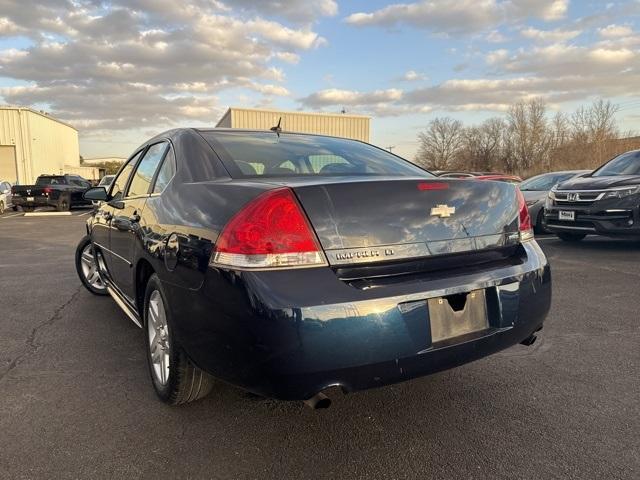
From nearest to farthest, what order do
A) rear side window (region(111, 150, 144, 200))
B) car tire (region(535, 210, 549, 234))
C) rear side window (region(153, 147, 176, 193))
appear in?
1. rear side window (region(153, 147, 176, 193))
2. rear side window (region(111, 150, 144, 200))
3. car tire (region(535, 210, 549, 234))

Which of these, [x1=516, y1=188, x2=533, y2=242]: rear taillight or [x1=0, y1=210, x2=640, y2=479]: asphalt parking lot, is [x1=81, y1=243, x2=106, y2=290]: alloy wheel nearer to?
[x1=0, y1=210, x2=640, y2=479]: asphalt parking lot

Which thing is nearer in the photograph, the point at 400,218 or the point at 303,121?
the point at 400,218

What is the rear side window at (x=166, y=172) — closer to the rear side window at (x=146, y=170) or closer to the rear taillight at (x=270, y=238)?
the rear side window at (x=146, y=170)

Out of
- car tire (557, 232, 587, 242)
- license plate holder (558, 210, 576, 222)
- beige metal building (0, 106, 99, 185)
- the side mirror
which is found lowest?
car tire (557, 232, 587, 242)

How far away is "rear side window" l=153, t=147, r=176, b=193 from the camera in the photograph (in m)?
2.85

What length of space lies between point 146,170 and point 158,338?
135 centimetres

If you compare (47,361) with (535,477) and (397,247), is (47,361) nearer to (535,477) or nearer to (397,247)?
(397,247)

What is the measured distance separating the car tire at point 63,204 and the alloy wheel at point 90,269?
15.7 metres

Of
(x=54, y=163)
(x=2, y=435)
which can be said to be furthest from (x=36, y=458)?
(x=54, y=163)

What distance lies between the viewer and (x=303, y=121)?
85.0 ft

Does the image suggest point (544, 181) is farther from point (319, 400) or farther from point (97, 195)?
point (319, 400)

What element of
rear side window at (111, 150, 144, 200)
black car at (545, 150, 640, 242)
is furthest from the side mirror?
black car at (545, 150, 640, 242)

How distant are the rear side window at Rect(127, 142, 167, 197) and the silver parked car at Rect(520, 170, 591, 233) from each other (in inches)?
295

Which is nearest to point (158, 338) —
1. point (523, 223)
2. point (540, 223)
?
point (523, 223)
